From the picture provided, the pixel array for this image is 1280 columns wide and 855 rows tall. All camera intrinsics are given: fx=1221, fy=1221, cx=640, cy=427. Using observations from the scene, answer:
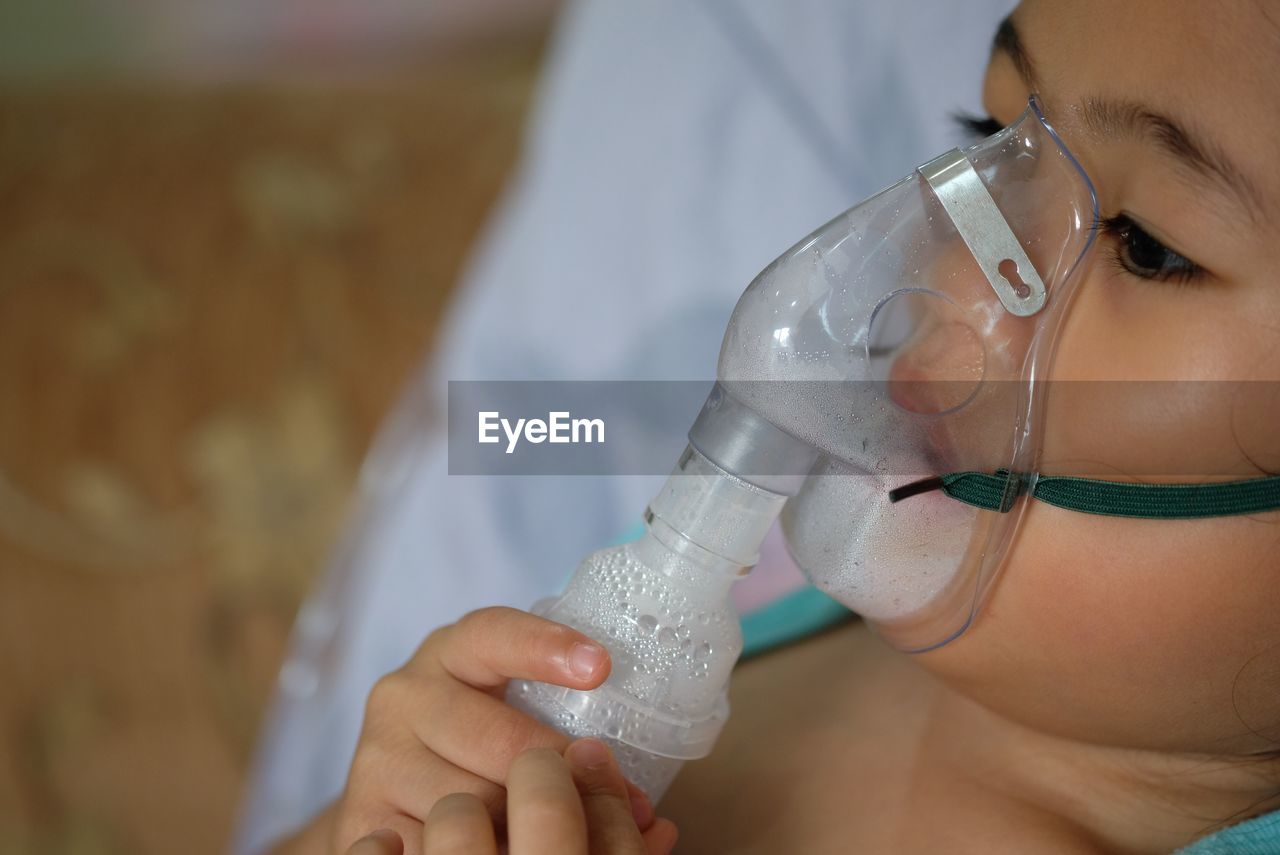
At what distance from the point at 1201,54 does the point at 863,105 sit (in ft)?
2.23

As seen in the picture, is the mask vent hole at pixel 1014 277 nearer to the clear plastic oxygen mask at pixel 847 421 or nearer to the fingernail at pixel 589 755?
the clear plastic oxygen mask at pixel 847 421

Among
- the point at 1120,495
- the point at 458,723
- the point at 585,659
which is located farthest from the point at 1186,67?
the point at 458,723

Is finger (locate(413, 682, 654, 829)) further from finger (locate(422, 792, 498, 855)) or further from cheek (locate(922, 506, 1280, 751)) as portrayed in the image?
cheek (locate(922, 506, 1280, 751))

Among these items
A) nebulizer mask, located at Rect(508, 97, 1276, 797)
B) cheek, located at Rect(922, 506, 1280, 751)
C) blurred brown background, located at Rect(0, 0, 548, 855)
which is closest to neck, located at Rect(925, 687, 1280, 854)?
cheek, located at Rect(922, 506, 1280, 751)

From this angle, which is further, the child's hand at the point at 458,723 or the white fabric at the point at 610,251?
the white fabric at the point at 610,251

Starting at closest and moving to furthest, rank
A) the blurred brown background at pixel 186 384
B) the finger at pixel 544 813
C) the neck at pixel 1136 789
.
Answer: the finger at pixel 544 813, the neck at pixel 1136 789, the blurred brown background at pixel 186 384

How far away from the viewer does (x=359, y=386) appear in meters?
1.69

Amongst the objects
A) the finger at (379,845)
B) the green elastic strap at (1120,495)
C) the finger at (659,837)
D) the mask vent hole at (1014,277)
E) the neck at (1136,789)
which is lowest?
the neck at (1136,789)

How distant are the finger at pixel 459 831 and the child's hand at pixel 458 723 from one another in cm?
5

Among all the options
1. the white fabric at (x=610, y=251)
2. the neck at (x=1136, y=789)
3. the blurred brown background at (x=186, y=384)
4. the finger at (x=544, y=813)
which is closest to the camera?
the finger at (x=544, y=813)

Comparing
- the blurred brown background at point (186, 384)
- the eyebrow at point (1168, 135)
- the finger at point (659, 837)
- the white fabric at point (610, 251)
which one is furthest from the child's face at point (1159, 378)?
the blurred brown background at point (186, 384)

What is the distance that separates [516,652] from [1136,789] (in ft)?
1.63

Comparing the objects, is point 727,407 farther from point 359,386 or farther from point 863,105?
point 359,386

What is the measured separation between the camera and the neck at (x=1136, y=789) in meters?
0.92
